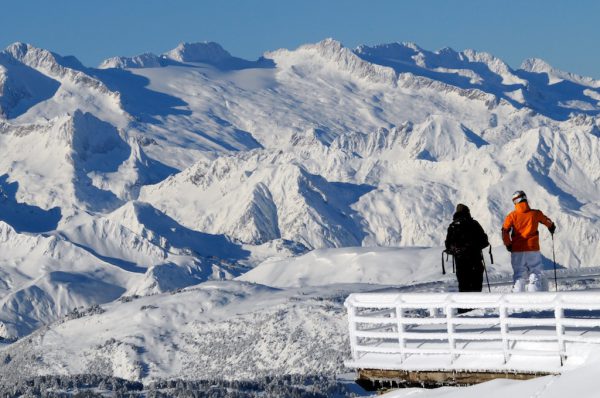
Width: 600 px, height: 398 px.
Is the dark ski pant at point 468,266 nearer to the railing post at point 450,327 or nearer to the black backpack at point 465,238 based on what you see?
the black backpack at point 465,238

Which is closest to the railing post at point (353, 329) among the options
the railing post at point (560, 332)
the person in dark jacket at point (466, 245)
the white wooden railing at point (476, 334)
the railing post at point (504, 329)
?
the white wooden railing at point (476, 334)

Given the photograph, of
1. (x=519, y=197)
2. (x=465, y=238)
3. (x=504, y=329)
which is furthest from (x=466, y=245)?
(x=504, y=329)

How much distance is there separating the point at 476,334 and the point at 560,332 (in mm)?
2268

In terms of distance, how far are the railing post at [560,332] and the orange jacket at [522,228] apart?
7621mm

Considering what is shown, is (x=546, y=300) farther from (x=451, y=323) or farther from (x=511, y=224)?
(x=511, y=224)

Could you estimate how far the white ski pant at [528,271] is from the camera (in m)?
36.9

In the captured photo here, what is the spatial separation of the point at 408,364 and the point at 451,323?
5.33 ft

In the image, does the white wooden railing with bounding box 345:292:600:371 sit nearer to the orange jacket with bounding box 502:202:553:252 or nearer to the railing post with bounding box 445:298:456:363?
the railing post with bounding box 445:298:456:363

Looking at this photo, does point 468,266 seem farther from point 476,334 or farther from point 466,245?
point 476,334

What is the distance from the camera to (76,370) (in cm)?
17962

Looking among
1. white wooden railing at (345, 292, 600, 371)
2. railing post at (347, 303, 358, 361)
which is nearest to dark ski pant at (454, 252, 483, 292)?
white wooden railing at (345, 292, 600, 371)

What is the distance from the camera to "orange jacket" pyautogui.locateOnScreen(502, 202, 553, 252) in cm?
3684

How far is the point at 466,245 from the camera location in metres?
36.8

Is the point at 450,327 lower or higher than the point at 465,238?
lower
